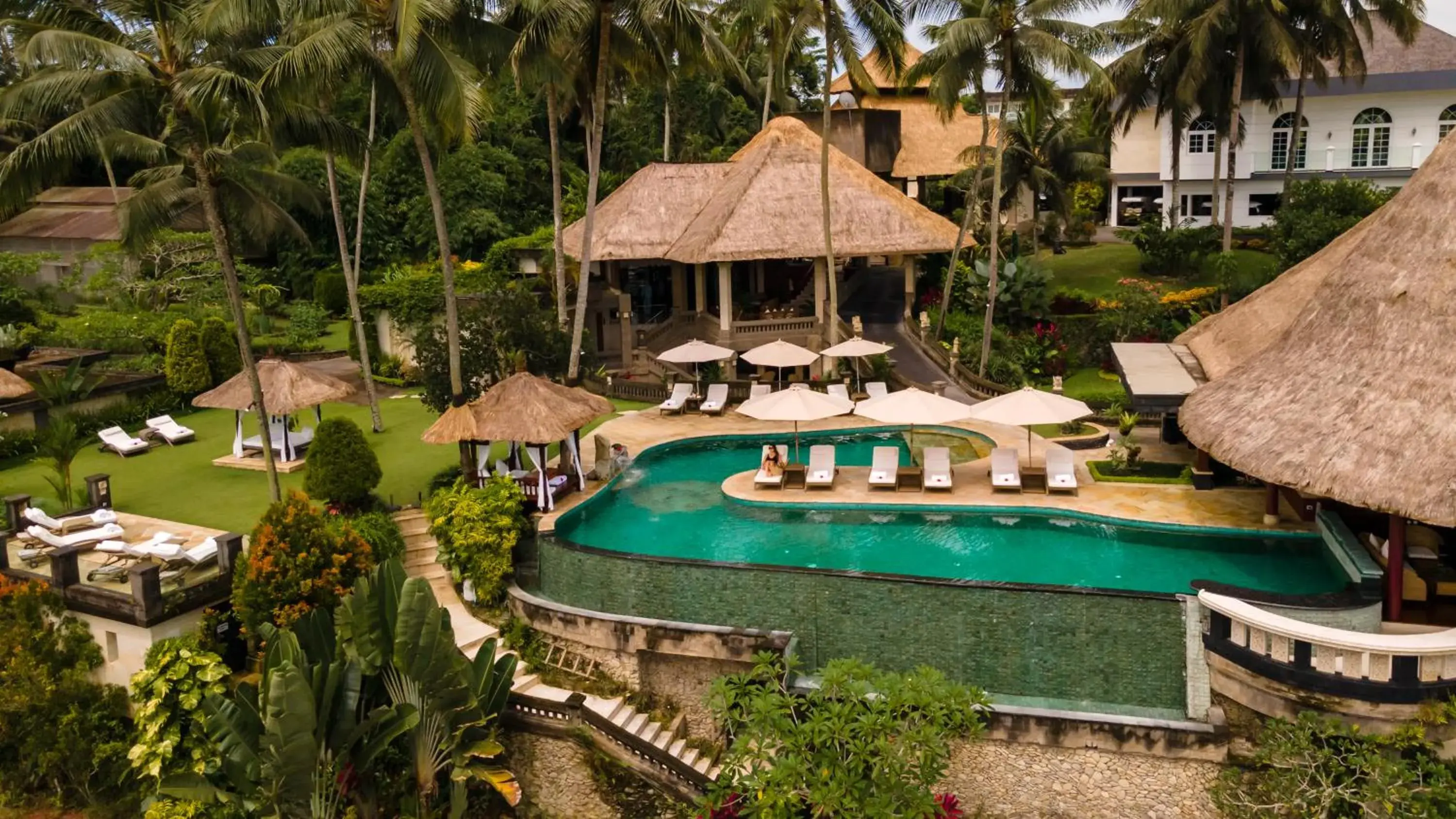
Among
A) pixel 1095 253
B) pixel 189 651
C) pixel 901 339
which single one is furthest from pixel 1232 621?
pixel 1095 253

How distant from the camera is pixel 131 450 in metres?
23.9

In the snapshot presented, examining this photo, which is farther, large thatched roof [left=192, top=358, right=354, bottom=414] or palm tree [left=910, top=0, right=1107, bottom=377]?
palm tree [left=910, top=0, right=1107, bottom=377]

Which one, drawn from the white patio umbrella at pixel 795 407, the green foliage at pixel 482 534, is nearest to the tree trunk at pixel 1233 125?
the white patio umbrella at pixel 795 407

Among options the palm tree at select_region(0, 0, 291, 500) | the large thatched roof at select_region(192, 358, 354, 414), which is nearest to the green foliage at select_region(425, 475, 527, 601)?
the palm tree at select_region(0, 0, 291, 500)

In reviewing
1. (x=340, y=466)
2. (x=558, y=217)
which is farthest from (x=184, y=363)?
(x=340, y=466)

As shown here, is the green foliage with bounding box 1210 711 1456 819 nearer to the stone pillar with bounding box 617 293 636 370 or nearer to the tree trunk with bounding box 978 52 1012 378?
the tree trunk with bounding box 978 52 1012 378

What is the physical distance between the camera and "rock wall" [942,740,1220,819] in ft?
42.9

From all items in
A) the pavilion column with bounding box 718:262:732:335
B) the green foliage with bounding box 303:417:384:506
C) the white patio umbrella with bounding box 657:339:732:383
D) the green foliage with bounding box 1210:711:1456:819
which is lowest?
the green foliage with bounding box 1210:711:1456:819

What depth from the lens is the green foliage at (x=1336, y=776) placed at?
11.7 meters

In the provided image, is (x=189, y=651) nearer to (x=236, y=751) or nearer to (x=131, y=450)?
(x=236, y=751)

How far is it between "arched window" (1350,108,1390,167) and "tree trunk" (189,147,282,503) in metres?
39.3

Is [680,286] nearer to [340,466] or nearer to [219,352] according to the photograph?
[219,352]

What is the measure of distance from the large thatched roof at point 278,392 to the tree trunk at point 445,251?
108 inches

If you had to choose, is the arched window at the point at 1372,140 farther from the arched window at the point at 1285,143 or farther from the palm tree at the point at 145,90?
the palm tree at the point at 145,90
